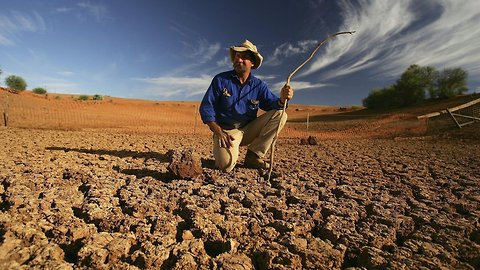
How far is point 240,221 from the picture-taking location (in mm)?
2039

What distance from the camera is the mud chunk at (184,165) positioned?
2.93 meters

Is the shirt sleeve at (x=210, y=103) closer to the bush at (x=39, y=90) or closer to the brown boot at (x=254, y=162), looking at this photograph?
the brown boot at (x=254, y=162)

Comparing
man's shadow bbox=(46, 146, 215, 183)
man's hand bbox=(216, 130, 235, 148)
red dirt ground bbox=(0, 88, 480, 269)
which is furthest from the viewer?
man's hand bbox=(216, 130, 235, 148)

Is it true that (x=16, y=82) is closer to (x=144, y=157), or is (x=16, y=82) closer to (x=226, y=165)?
(x=144, y=157)

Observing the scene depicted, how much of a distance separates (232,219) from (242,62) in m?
1.83

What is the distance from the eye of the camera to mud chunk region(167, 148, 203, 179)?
9.62ft

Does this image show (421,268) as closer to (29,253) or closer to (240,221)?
(240,221)

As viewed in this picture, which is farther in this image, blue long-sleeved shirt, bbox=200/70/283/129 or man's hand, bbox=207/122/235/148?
blue long-sleeved shirt, bbox=200/70/283/129

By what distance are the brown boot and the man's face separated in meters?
1.00

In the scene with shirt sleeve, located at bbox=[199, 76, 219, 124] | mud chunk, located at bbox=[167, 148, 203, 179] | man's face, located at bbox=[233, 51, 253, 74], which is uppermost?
man's face, located at bbox=[233, 51, 253, 74]

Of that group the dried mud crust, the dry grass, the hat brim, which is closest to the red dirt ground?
the dried mud crust

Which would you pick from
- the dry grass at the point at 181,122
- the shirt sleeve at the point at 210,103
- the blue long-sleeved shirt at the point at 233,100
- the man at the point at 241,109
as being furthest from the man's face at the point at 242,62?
the dry grass at the point at 181,122

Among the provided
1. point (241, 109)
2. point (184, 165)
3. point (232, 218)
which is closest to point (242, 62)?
point (241, 109)

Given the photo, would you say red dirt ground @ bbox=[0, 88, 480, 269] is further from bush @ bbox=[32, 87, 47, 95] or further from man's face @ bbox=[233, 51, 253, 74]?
bush @ bbox=[32, 87, 47, 95]
